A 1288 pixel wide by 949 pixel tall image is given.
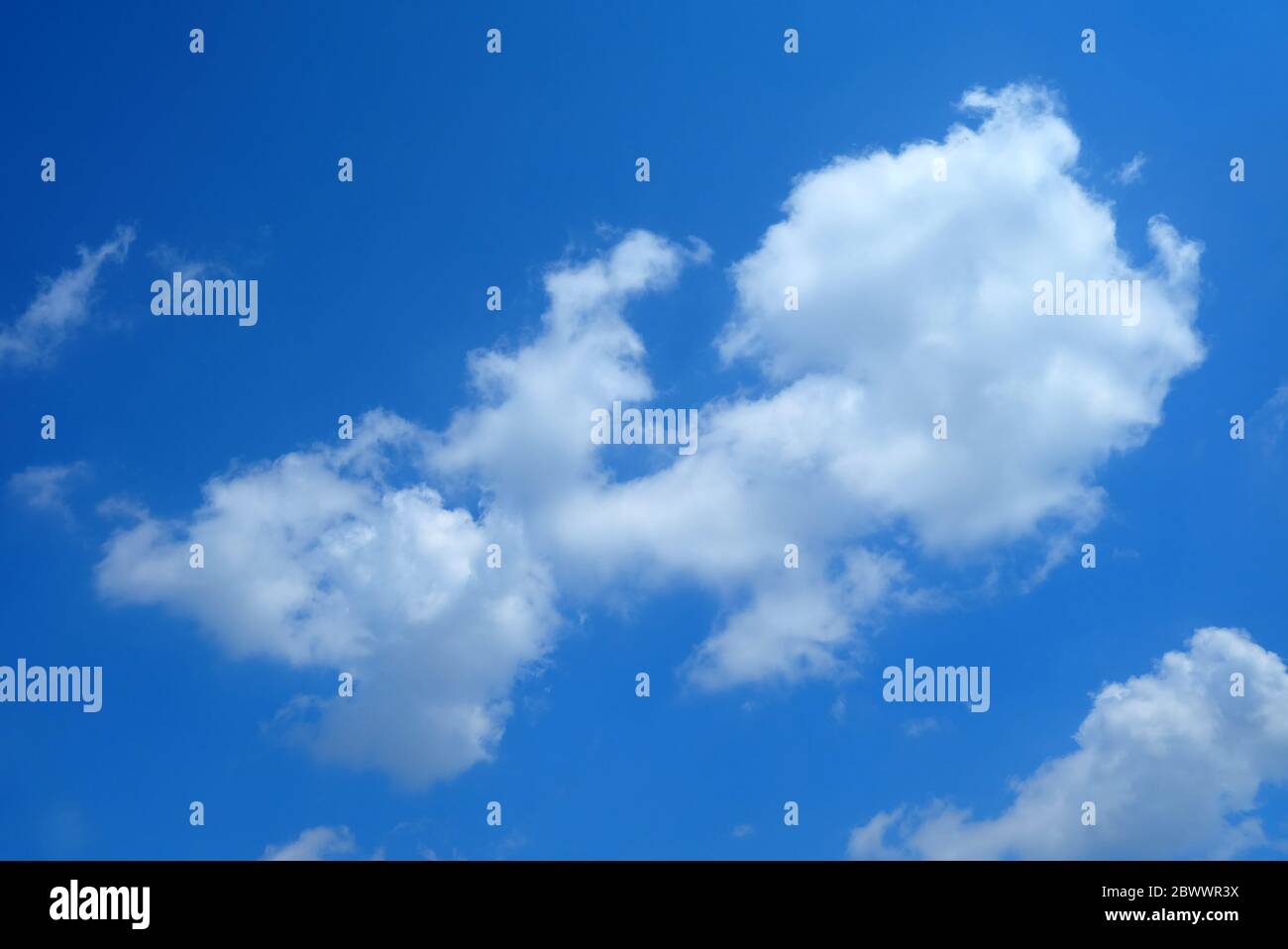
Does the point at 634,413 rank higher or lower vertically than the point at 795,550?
higher
